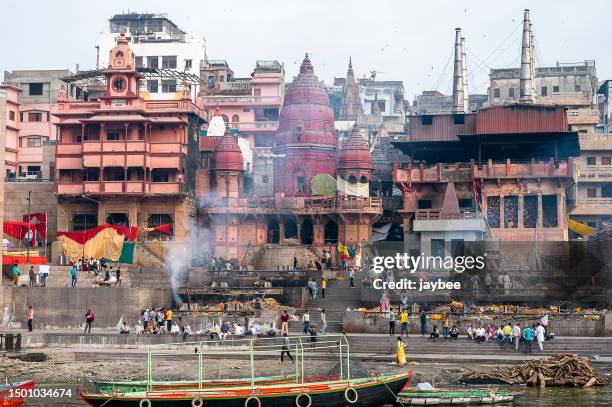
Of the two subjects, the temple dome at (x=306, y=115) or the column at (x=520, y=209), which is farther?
the temple dome at (x=306, y=115)

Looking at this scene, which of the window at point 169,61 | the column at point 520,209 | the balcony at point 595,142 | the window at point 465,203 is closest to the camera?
the column at point 520,209

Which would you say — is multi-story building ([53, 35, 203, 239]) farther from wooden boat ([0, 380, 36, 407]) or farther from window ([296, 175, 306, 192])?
wooden boat ([0, 380, 36, 407])

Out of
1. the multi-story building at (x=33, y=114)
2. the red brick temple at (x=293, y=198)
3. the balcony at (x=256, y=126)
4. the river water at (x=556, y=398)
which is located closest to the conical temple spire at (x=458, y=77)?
the red brick temple at (x=293, y=198)

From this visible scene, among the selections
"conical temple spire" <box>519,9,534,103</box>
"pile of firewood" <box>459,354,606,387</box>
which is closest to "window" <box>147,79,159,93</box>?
"conical temple spire" <box>519,9,534,103</box>

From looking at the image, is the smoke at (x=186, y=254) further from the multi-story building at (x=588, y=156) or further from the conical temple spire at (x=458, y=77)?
the multi-story building at (x=588, y=156)

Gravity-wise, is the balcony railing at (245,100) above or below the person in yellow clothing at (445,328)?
above

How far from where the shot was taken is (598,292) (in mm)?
55344

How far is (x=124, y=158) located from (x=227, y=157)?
662 centimetres

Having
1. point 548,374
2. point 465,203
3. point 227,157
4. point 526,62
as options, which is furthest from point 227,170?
point 548,374

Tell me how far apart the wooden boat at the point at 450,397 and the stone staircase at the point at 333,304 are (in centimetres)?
1518

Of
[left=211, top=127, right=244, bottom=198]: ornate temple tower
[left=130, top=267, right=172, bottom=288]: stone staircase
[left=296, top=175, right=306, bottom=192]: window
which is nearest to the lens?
[left=130, top=267, right=172, bottom=288]: stone staircase

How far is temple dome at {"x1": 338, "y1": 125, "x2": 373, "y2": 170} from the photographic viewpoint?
71312 mm

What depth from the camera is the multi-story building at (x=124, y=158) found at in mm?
68750

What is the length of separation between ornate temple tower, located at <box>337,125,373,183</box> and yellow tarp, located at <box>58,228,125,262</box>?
661 inches
